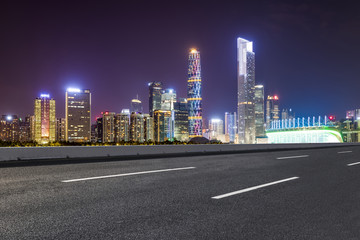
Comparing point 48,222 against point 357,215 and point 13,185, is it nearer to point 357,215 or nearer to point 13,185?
point 13,185

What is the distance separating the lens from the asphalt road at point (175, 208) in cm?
350

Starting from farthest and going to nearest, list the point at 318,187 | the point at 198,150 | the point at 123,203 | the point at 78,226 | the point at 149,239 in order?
1. the point at 198,150
2. the point at 318,187
3. the point at 123,203
4. the point at 78,226
5. the point at 149,239

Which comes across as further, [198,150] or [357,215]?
[198,150]

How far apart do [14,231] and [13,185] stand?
3250mm

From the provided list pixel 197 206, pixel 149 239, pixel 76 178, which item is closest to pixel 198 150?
pixel 76 178

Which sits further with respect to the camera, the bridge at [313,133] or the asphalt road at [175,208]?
the bridge at [313,133]

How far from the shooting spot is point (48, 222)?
3.73 m

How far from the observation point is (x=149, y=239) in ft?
10.6

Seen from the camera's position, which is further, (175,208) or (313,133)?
(313,133)

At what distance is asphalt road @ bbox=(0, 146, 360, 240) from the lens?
350cm

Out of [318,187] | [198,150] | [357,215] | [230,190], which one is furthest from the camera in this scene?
[198,150]

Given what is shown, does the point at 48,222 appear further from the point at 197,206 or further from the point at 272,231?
the point at 272,231

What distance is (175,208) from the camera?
4574 mm

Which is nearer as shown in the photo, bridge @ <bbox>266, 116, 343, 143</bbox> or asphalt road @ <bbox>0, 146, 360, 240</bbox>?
asphalt road @ <bbox>0, 146, 360, 240</bbox>
